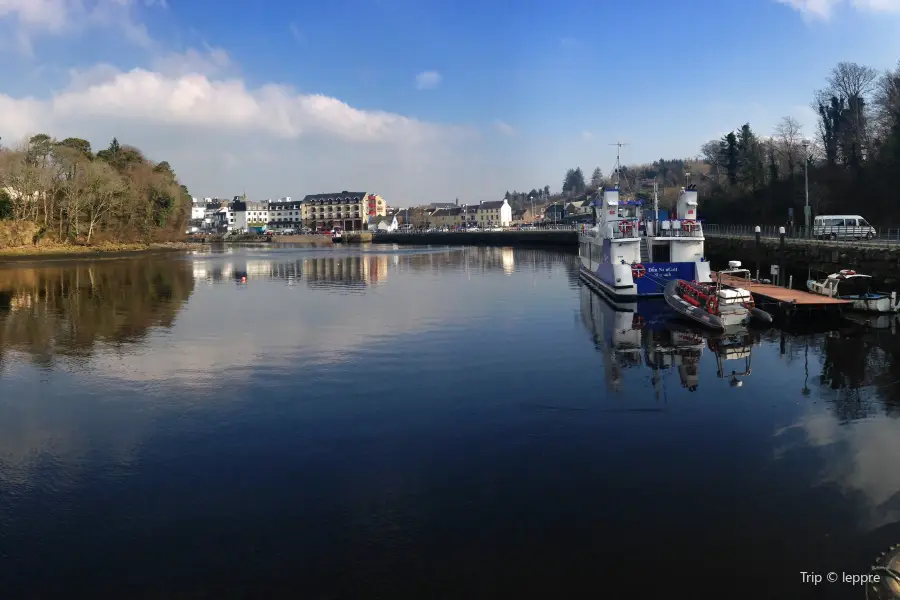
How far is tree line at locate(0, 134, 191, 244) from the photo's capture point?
8531cm

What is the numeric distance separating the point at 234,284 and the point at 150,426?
37.9 m

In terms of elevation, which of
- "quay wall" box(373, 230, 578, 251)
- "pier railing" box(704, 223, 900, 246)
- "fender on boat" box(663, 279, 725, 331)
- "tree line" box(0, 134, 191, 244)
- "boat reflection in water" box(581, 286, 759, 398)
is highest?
"tree line" box(0, 134, 191, 244)

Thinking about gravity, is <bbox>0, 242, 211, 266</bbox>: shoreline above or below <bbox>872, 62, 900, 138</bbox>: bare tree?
below

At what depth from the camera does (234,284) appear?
5144 centimetres

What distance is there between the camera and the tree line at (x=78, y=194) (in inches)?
3359

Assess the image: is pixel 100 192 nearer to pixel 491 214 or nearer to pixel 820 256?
pixel 820 256

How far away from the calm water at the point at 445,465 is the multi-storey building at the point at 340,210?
166322 millimetres

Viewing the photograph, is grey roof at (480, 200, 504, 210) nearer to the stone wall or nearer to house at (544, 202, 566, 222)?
house at (544, 202, 566, 222)

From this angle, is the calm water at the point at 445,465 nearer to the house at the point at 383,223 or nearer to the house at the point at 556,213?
the house at the point at 383,223

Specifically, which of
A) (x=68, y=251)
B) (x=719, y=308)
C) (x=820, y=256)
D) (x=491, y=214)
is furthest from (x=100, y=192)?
(x=491, y=214)

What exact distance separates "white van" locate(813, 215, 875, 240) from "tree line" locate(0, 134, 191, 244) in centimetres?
9013

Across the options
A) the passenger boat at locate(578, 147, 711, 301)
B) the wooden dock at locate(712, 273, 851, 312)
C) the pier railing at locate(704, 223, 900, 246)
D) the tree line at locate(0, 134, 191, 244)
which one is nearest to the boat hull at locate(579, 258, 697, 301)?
the passenger boat at locate(578, 147, 711, 301)

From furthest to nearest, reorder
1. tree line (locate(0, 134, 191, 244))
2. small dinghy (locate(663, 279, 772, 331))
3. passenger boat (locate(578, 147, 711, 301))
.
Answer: tree line (locate(0, 134, 191, 244)), passenger boat (locate(578, 147, 711, 301)), small dinghy (locate(663, 279, 772, 331))

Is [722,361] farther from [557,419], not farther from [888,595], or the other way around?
[888,595]
